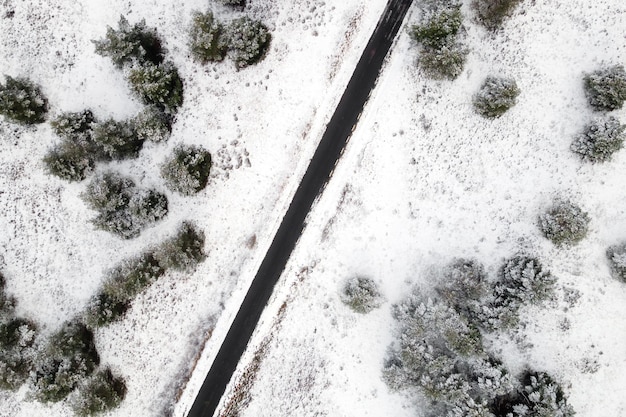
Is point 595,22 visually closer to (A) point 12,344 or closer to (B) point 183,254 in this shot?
(B) point 183,254

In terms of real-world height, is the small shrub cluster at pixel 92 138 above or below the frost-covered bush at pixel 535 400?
above

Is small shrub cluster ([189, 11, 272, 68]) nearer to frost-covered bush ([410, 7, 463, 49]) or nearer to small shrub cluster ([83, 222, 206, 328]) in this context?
frost-covered bush ([410, 7, 463, 49])

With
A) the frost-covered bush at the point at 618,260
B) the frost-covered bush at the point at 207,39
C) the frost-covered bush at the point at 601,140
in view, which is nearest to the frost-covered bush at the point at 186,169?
the frost-covered bush at the point at 207,39

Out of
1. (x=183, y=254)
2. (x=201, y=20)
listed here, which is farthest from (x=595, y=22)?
(x=183, y=254)

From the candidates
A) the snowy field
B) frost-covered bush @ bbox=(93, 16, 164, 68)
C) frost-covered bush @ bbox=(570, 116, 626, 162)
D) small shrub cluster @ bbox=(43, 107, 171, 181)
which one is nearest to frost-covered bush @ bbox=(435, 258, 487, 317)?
frost-covered bush @ bbox=(570, 116, 626, 162)

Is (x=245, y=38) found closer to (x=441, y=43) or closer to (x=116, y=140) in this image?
(x=116, y=140)

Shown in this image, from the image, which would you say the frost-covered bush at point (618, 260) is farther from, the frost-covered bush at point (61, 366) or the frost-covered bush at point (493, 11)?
the frost-covered bush at point (61, 366)

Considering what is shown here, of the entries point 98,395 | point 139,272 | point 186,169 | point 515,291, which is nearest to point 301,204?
point 186,169

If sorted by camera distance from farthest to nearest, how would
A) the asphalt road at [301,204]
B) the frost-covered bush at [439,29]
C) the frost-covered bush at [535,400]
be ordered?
the asphalt road at [301,204], the frost-covered bush at [439,29], the frost-covered bush at [535,400]
